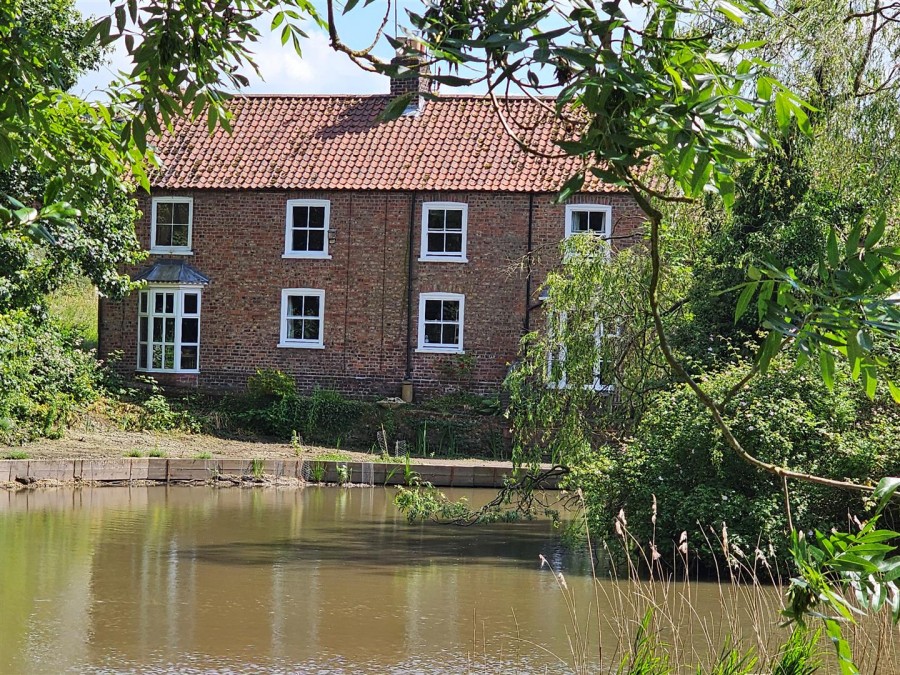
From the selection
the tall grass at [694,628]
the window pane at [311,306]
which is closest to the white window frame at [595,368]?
the tall grass at [694,628]

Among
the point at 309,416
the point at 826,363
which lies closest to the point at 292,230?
the point at 309,416

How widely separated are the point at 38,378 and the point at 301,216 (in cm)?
852

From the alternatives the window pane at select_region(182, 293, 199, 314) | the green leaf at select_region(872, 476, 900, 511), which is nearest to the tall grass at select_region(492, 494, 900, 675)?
the green leaf at select_region(872, 476, 900, 511)

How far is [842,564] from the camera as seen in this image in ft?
9.16

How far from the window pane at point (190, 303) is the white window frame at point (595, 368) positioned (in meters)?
14.7

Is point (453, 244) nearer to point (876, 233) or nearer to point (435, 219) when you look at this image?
point (435, 219)

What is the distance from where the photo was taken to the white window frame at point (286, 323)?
28.3 meters

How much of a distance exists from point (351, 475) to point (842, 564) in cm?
1916

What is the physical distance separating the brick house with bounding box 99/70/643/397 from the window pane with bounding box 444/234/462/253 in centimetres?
3

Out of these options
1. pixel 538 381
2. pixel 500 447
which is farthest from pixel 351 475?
pixel 538 381

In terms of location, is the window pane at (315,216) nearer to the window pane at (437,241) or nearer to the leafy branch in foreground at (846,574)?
the window pane at (437,241)

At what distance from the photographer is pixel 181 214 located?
29047 millimetres

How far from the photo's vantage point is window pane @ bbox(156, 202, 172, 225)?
29.1m

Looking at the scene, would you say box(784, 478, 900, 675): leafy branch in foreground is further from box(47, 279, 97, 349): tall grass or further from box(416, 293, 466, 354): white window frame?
box(47, 279, 97, 349): tall grass
